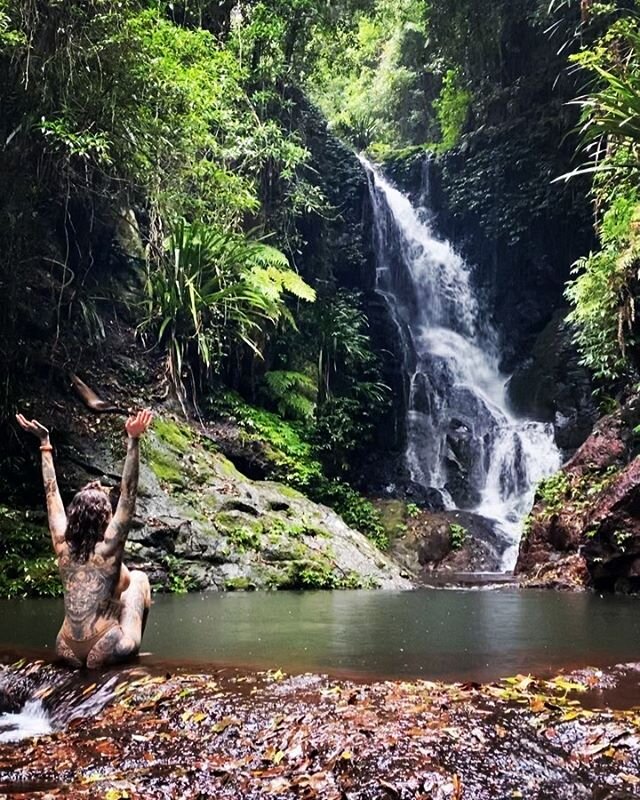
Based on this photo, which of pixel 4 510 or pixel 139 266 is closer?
pixel 4 510

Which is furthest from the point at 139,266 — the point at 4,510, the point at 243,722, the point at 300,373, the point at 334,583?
the point at 243,722

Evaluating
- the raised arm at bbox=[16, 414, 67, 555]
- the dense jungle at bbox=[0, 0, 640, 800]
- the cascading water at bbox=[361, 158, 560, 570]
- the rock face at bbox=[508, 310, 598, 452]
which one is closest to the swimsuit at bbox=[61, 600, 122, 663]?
the dense jungle at bbox=[0, 0, 640, 800]

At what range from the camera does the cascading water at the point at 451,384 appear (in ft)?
54.5

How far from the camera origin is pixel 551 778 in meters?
2.62

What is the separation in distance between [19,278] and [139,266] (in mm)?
3155

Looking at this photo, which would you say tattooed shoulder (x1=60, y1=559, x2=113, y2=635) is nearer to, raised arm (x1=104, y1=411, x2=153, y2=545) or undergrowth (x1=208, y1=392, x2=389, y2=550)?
raised arm (x1=104, y1=411, x2=153, y2=545)

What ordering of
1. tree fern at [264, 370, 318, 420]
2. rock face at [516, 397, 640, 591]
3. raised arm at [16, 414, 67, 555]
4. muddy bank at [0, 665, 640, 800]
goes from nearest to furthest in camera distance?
muddy bank at [0, 665, 640, 800]
raised arm at [16, 414, 67, 555]
rock face at [516, 397, 640, 591]
tree fern at [264, 370, 318, 420]

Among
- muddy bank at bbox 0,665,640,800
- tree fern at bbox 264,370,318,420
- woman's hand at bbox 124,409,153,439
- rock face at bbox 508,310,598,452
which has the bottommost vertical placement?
muddy bank at bbox 0,665,640,800

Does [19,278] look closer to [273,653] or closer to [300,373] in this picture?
[300,373]

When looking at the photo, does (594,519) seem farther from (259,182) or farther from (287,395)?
(259,182)

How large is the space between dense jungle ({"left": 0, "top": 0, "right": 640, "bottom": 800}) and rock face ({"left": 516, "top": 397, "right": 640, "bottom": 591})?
0.05 meters

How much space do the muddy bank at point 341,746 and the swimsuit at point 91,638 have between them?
0.54 metres

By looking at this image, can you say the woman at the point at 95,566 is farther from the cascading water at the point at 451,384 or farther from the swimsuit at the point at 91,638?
the cascading water at the point at 451,384

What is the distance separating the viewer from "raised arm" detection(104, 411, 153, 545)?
13.3 feet
